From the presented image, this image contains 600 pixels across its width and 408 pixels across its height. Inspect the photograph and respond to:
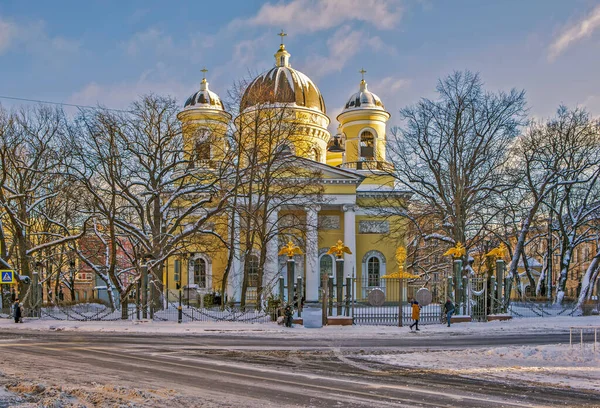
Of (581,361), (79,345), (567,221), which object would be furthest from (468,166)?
(79,345)

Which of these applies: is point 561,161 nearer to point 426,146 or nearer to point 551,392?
point 426,146

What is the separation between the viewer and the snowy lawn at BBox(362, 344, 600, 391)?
13211 millimetres

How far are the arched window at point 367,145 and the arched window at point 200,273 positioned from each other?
15.0m

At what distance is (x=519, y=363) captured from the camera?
15.4 meters

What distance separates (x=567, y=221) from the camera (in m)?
43.4

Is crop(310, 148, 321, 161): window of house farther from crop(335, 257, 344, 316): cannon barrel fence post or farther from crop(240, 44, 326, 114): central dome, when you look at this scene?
crop(335, 257, 344, 316): cannon barrel fence post

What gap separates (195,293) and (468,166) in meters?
19.7

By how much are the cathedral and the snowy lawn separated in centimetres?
2419

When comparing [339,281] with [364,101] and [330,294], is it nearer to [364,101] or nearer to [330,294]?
[330,294]

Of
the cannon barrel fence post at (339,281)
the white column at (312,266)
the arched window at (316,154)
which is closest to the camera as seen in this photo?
the cannon barrel fence post at (339,281)

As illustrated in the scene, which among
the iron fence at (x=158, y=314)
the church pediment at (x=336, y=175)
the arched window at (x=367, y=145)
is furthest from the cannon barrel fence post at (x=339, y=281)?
the arched window at (x=367, y=145)

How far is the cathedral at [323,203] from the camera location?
44531 mm

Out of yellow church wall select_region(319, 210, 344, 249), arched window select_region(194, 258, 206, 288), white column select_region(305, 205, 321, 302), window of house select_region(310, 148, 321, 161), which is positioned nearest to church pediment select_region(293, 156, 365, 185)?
white column select_region(305, 205, 321, 302)

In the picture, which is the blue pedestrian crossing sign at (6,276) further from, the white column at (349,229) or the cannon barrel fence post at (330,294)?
the white column at (349,229)
